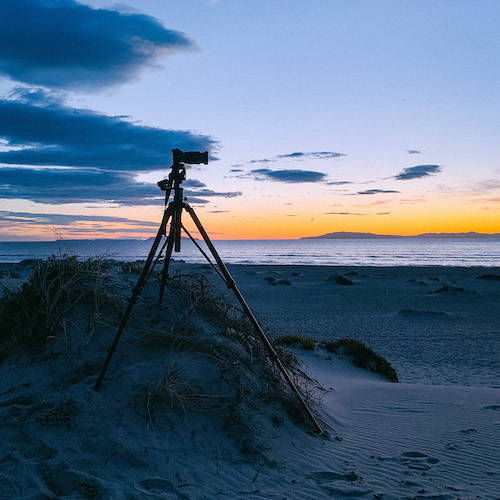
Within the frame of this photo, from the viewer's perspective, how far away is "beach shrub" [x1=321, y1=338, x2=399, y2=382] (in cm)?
1004

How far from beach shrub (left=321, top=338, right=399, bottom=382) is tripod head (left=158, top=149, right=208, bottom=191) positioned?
22.9ft

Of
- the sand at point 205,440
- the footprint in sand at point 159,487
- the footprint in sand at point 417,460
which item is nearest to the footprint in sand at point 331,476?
the sand at point 205,440

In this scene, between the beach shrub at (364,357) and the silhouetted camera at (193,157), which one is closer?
the silhouetted camera at (193,157)

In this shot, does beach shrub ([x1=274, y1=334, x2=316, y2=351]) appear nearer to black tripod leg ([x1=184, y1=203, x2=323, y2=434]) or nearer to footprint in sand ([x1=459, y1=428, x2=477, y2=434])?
footprint in sand ([x1=459, y1=428, x2=477, y2=434])

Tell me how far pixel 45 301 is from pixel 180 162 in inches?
99.4

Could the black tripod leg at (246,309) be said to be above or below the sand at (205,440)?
above

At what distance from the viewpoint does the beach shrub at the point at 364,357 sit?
1004 centimetres

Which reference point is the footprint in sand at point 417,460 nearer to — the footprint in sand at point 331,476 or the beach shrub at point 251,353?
the footprint in sand at point 331,476

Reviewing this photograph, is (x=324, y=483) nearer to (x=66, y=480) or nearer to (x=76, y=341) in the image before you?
(x=66, y=480)

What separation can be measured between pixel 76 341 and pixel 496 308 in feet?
68.8

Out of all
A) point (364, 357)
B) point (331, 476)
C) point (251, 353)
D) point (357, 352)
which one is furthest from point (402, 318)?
point (331, 476)

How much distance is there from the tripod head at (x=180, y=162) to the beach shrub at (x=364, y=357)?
22.9ft

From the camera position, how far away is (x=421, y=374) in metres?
10.7

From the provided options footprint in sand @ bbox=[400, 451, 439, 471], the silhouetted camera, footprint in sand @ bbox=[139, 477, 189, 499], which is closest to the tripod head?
Answer: the silhouetted camera
